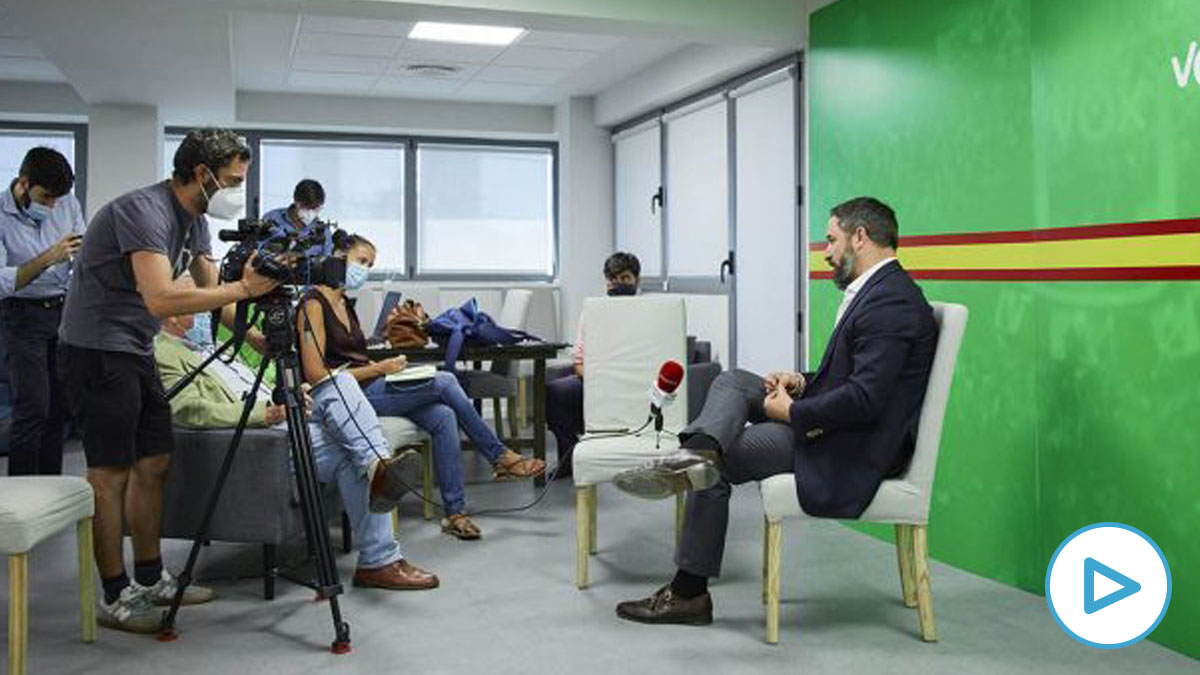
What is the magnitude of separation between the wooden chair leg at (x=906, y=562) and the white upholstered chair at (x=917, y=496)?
0.18 metres

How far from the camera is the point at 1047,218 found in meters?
3.66

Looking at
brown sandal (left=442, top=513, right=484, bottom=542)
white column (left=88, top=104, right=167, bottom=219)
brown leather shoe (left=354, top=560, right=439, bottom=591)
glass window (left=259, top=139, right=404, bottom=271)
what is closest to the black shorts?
brown leather shoe (left=354, top=560, right=439, bottom=591)

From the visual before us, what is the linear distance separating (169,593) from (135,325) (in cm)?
89

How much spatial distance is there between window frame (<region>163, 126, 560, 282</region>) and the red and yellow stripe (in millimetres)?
5923

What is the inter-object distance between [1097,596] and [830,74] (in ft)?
9.04

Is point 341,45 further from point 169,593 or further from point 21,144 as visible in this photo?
point 169,593

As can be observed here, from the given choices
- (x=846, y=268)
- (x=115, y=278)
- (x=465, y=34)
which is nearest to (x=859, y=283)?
(x=846, y=268)

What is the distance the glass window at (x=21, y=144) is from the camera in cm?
897

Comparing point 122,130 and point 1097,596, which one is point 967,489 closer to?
point 1097,596

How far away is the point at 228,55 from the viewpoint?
21.0ft

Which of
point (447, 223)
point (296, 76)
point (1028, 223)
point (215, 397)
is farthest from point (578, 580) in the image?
point (447, 223)

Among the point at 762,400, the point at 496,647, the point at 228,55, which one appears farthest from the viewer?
the point at 228,55

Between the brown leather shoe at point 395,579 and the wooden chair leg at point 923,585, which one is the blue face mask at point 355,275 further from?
the wooden chair leg at point 923,585

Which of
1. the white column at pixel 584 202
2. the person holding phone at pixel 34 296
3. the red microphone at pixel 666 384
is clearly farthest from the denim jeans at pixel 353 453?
the white column at pixel 584 202
